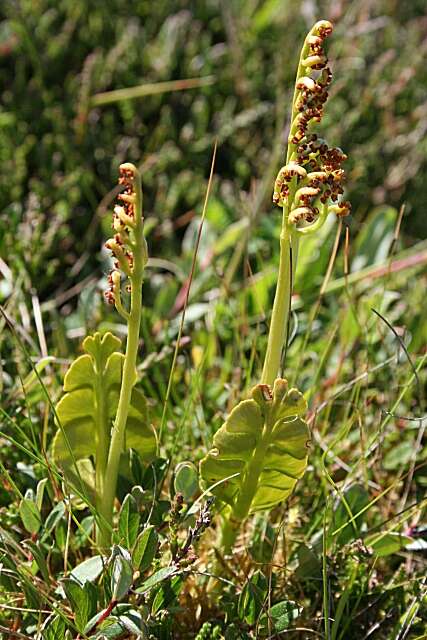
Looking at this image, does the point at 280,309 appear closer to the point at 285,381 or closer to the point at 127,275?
the point at 285,381

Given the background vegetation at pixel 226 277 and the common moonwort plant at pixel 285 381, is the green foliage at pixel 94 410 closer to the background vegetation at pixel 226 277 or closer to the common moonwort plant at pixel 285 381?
the background vegetation at pixel 226 277

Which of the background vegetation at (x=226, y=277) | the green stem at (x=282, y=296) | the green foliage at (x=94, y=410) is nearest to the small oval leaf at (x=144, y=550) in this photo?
the background vegetation at (x=226, y=277)

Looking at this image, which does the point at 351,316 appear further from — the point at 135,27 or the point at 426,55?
the point at 426,55

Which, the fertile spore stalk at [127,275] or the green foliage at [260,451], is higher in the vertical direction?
the fertile spore stalk at [127,275]

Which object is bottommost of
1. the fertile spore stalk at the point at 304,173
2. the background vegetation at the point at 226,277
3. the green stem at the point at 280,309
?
the background vegetation at the point at 226,277

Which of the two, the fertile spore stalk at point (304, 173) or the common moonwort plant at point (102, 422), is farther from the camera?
the common moonwort plant at point (102, 422)

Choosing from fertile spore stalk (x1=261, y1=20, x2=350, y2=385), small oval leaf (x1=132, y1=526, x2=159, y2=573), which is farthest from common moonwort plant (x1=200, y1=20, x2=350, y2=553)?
small oval leaf (x1=132, y1=526, x2=159, y2=573)
